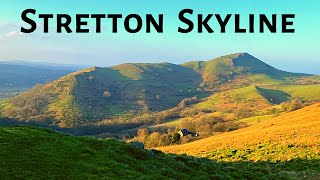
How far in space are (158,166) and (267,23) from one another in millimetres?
36991

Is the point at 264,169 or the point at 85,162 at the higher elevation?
the point at 85,162

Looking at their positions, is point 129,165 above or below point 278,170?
above

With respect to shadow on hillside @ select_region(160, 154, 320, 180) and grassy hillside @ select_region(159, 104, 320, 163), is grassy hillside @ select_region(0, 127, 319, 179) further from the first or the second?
grassy hillside @ select_region(159, 104, 320, 163)

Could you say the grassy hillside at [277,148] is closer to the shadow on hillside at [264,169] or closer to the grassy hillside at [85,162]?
the shadow on hillside at [264,169]

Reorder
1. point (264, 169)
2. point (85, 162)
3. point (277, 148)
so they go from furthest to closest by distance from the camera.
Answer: point (277, 148) → point (264, 169) → point (85, 162)

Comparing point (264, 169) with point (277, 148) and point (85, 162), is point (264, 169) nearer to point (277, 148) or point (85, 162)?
point (277, 148)

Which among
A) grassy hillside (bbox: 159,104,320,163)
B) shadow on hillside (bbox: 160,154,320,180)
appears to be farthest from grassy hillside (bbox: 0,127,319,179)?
grassy hillside (bbox: 159,104,320,163)

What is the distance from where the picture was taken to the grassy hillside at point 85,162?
19.6m

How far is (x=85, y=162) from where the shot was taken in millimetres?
22109

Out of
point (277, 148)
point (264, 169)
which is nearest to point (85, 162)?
point (264, 169)

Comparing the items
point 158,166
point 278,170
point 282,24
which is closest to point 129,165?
point 158,166

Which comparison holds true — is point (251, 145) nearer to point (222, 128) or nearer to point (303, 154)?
point (303, 154)

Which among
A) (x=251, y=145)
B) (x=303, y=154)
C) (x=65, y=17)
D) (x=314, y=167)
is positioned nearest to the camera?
(x=314, y=167)

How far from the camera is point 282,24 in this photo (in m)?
57.0
